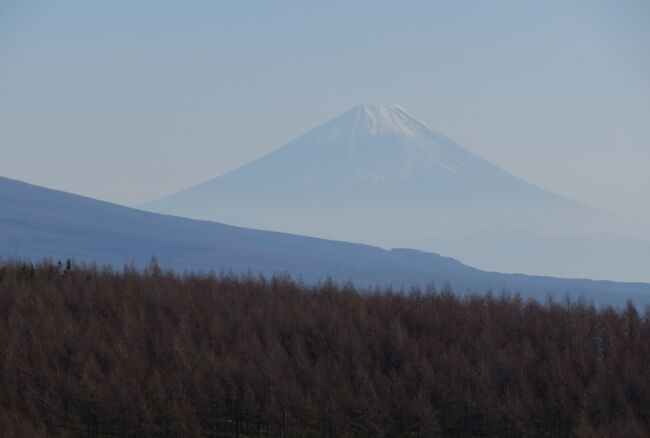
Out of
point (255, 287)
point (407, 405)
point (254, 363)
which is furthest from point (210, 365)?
point (255, 287)

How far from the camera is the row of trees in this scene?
31.4 m

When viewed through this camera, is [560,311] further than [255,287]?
No

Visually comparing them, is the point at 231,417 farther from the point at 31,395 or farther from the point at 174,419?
the point at 31,395

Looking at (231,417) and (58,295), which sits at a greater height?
(58,295)

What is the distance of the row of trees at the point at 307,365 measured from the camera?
31375mm

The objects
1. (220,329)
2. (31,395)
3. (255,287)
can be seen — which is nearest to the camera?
(31,395)

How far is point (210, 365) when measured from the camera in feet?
110

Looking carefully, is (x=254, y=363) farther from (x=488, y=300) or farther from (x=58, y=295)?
(x=488, y=300)

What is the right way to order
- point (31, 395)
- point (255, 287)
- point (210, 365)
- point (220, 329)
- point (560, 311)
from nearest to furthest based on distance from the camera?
1. point (31, 395)
2. point (210, 365)
3. point (220, 329)
4. point (560, 311)
5. point (255, 287)

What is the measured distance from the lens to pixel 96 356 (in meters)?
34.3

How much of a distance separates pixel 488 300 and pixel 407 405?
34.8 feet

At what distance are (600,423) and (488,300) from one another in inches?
435

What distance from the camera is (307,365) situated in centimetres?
3425

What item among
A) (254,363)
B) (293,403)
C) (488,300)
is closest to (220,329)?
(254,363)
